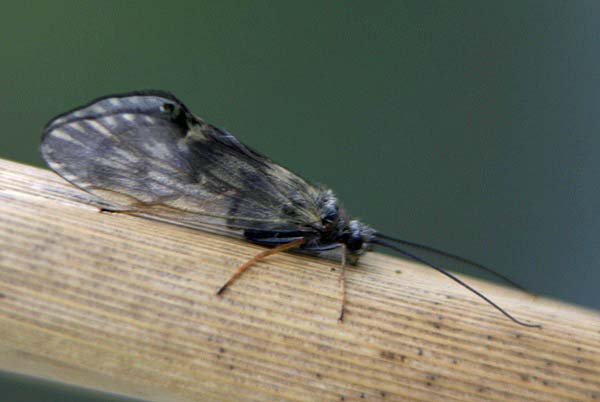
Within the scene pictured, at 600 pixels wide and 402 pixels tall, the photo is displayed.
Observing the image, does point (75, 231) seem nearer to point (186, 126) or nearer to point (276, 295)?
point (276, 295)

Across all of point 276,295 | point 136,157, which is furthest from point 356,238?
point 276,295

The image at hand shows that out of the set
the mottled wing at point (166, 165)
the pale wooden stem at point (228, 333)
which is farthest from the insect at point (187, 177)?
the pale wooden stem at point (228, 333)

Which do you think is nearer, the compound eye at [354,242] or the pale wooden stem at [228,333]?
the pale wooden stem at [228,333]

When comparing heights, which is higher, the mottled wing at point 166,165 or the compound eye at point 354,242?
the mottled wing at point 166,165

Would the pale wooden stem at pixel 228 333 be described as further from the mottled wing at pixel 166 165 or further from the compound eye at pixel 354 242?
the compound eye at pixel 354 242

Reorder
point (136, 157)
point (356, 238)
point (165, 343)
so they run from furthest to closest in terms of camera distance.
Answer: point (356, 238), point (136, 157), point (165, 343)

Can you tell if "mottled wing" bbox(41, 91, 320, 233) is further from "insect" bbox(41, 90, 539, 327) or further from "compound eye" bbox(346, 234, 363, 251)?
"compound eye" bbox(346, 234, 363, 251)

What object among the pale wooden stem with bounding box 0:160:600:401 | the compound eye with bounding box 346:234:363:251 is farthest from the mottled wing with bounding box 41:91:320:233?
the pale wooden stem with bounding box 0:160:600:401
